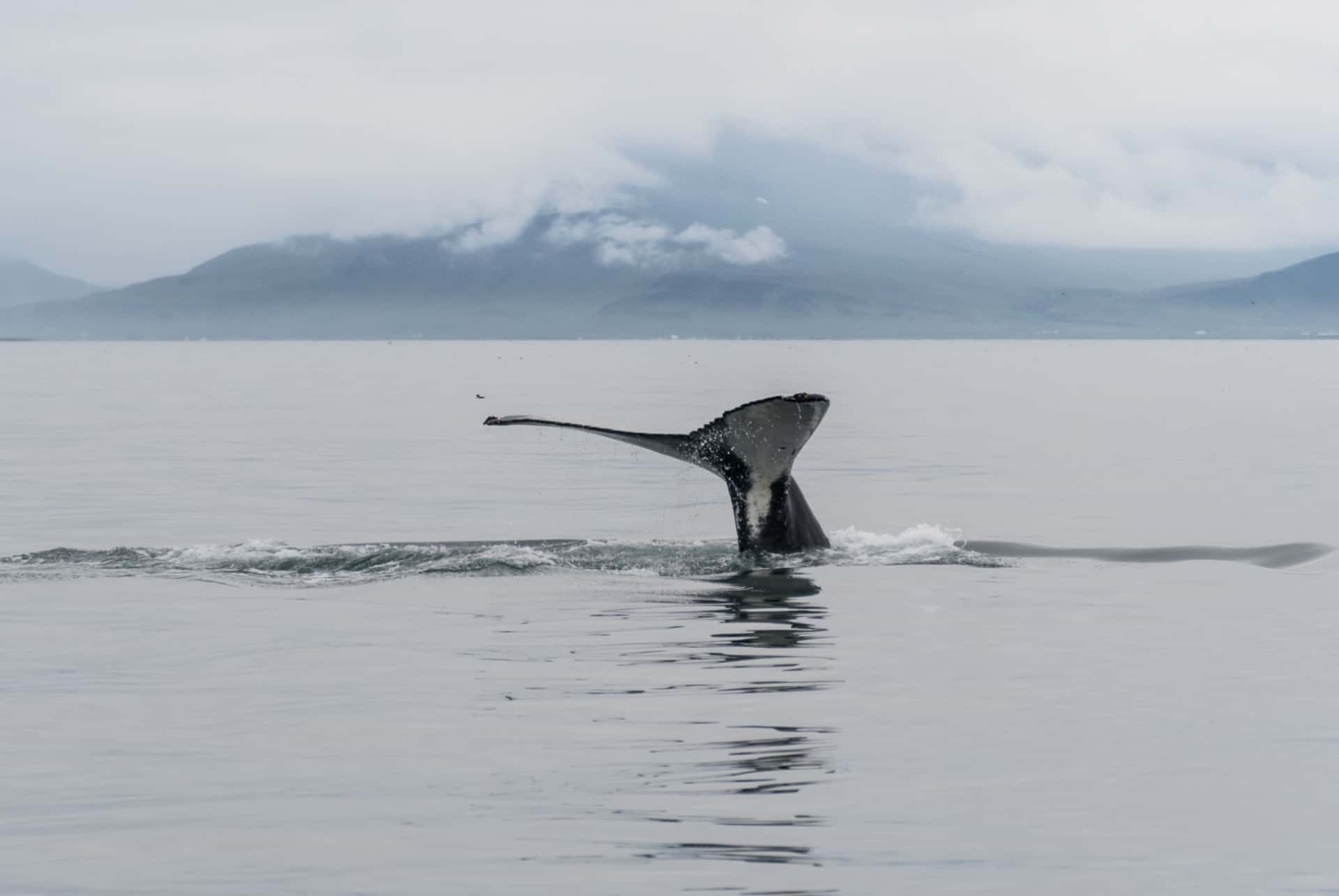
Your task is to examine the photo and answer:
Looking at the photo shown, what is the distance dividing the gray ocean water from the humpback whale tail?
668mm

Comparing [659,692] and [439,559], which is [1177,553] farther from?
[659,692]

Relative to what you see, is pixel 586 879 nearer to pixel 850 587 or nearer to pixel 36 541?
pixel 850 587

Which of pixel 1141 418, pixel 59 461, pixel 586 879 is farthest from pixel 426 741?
pixel 1141 418

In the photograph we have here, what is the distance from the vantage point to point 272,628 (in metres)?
14.0

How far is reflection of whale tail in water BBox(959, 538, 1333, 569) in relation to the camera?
1875 centimetres

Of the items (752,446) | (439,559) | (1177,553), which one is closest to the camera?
(752,446)

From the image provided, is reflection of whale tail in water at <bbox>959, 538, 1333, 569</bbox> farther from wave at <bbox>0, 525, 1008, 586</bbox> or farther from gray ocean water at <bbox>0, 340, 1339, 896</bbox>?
wave at <bbox>0, 525, 1008, 586</bbox>

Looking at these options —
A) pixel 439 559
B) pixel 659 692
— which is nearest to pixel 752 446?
pixel 439 559

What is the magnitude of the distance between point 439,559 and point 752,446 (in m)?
4.00

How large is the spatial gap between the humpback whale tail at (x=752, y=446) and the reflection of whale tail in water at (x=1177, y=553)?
10.6 feet

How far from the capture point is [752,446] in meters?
15.6

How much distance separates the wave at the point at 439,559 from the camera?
17.2m

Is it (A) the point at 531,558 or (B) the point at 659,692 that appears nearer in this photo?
(B) the point at 659,692

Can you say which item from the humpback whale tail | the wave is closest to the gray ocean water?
the wave
